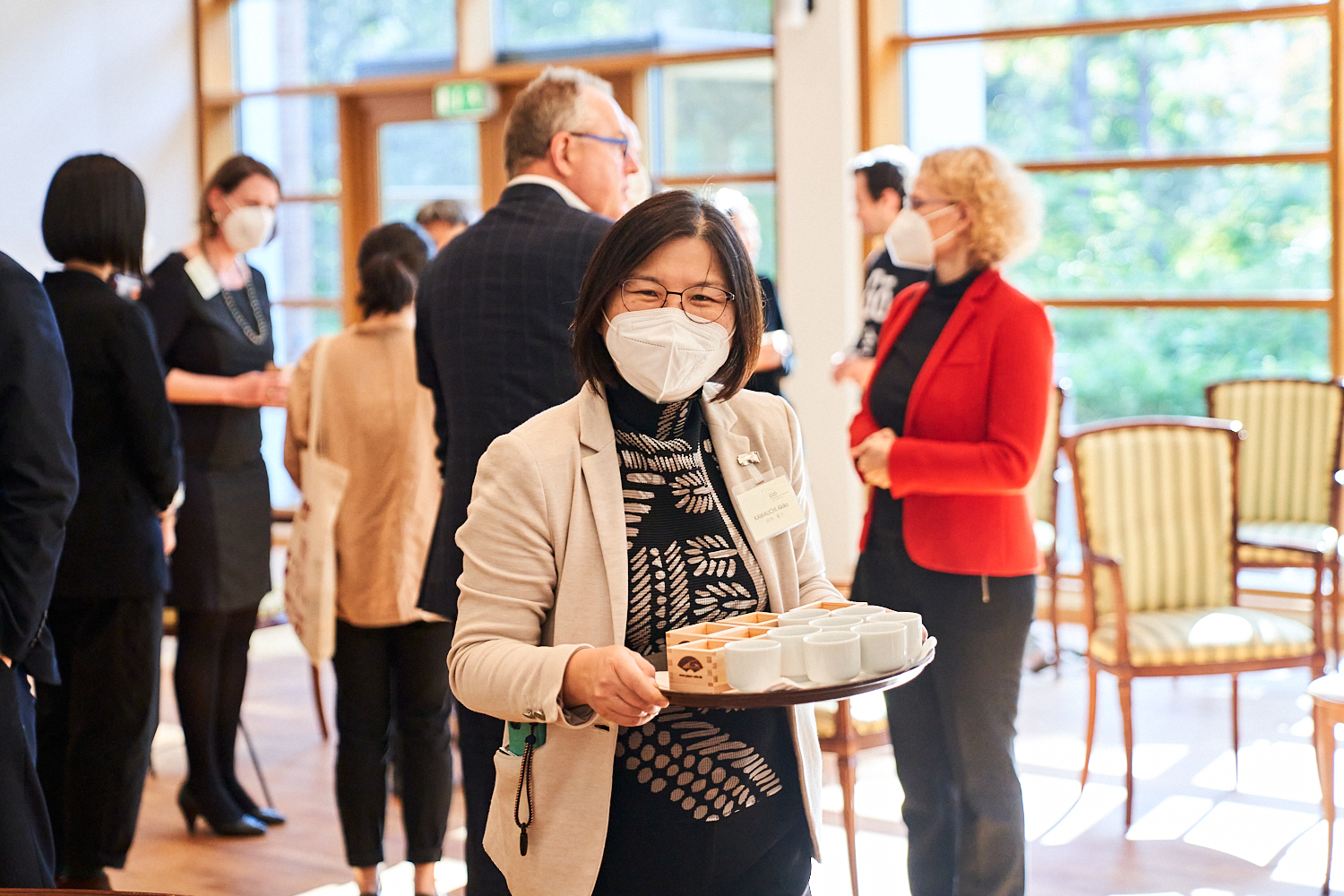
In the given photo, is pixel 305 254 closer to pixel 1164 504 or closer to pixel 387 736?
pixel 387 736

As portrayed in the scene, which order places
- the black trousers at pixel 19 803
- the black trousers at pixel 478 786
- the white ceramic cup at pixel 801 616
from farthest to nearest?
the black trousers at pixel 478 786 → the black trousers at pixel 19 803 → the white ceramic cup at pixel 801 616

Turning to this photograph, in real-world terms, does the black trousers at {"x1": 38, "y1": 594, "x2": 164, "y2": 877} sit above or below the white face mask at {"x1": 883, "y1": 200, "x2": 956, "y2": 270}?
below

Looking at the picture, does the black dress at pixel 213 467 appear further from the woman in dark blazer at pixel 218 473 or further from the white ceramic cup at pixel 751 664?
the white ceramic cup at pixel 751 664

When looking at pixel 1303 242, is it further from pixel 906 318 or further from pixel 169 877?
pixel 169 877

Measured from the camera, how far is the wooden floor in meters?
3.36

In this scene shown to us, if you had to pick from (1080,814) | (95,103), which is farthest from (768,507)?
(95,103)

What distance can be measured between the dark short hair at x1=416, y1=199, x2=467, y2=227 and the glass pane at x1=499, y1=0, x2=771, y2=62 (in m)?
2.77

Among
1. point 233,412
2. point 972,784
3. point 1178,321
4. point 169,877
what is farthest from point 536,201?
point 1178,321

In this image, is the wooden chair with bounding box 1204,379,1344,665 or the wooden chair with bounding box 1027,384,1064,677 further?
the wooden chair with bounding box 1027,384,1064,677

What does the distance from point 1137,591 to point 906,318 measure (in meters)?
1.66

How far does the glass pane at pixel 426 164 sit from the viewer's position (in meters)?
7.89

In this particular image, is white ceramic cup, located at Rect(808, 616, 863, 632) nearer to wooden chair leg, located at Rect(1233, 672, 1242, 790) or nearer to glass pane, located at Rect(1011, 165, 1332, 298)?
wooden chair leg, located at Rect(1233, 672, 1242, 790)

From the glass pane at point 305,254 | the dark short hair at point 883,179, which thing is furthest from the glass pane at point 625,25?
the dark short hair at point 883,179

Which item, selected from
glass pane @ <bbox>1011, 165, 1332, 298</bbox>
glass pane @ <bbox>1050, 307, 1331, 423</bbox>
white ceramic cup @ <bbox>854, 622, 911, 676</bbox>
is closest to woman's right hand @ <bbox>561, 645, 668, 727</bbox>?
white ceramic cup @ <bbox>854, 622, 911, 676</bbox>
